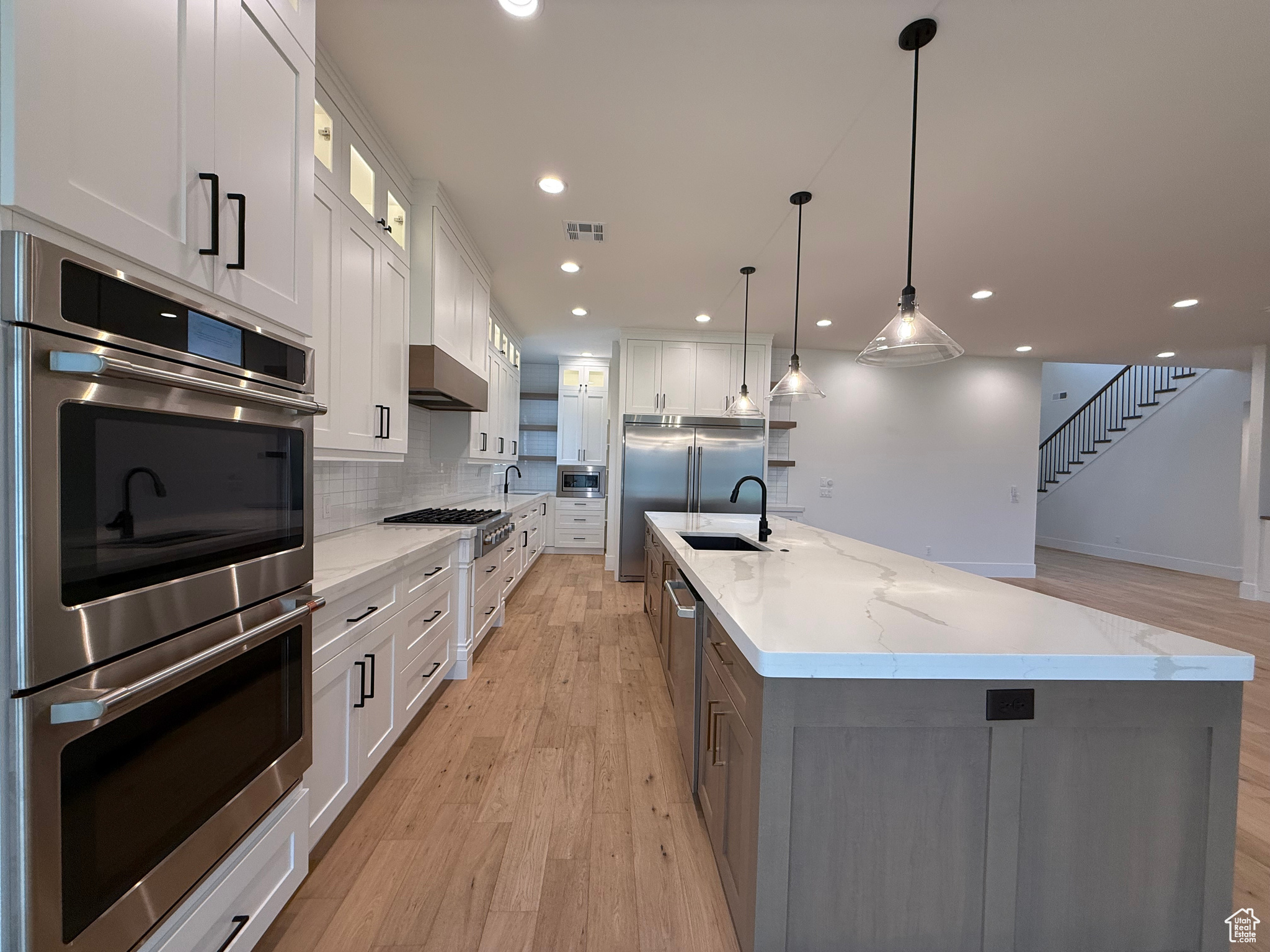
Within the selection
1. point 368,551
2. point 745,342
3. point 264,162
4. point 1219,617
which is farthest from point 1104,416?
point 264,162

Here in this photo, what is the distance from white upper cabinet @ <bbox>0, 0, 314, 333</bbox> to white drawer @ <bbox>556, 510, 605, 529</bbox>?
576 cm

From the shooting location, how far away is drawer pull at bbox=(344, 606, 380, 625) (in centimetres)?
166

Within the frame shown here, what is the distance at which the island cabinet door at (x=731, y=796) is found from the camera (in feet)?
3.76

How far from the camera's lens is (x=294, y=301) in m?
1.32

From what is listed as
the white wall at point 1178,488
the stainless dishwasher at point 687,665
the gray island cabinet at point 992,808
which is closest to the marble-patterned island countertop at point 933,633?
the gray island cabinet at point 992,808

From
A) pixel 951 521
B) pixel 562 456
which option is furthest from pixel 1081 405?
pixel 562 456

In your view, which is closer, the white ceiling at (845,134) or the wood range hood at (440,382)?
the white ceiling at (845,134)

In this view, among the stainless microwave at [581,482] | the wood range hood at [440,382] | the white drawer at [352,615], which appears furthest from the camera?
the stainless microwave at [581,482]

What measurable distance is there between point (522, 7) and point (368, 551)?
1.98m

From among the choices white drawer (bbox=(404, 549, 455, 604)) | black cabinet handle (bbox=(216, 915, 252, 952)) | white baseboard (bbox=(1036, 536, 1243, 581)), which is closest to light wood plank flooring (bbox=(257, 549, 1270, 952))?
black cabinet handle (bbox=(216, 915, 252, 952))

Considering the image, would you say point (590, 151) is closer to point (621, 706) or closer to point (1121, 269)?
point (621, 706)

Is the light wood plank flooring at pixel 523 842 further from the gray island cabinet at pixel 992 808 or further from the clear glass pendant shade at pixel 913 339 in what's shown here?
the clear glass pendant shade at pixel 913 339

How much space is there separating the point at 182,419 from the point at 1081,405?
12842mm

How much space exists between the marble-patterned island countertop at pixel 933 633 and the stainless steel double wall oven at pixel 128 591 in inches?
42.8
